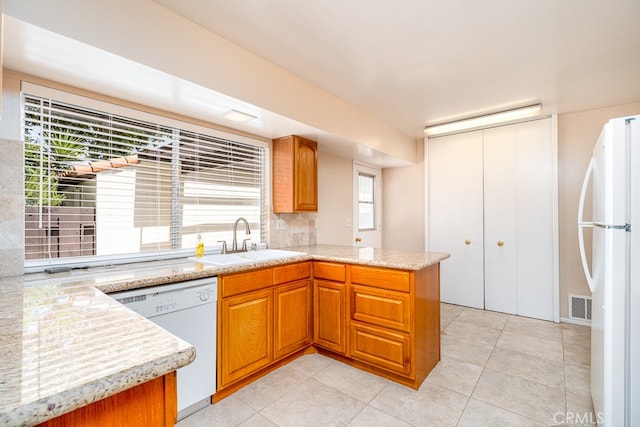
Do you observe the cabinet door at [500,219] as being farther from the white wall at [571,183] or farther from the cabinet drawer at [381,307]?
Result: the cabinet drawer at [381,307]

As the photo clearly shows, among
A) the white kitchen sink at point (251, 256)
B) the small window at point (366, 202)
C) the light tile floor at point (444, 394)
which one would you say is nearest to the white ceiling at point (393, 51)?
the white kitchen sink at point (251, 256)

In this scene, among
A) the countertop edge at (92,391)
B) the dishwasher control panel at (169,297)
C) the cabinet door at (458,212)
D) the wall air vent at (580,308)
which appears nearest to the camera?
the countertop edge at (92,391)

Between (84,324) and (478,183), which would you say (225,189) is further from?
(478,183)

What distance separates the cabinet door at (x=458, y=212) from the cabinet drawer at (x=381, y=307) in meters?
2.25

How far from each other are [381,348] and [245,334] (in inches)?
40.0

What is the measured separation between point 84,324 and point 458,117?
3811mm

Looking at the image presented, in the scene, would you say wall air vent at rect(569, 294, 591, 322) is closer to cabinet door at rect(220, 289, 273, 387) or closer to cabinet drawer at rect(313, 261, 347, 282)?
cabinet drawer at rect(313, 261, 347, 282)

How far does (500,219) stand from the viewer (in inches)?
145

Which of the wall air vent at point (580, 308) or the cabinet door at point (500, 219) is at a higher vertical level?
the cabinet door at point (500, 219)

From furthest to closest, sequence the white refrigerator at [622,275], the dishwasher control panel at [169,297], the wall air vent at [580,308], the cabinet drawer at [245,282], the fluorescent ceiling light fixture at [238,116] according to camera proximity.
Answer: the wall air vent at [580,308] < the fluorescent ceiling light fixture at [238,116] < the cabinet drawer at [245,282] < the dishwasher control panel at [169,297] < the white refrigerator at [622,275]

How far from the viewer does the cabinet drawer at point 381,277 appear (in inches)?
82.1

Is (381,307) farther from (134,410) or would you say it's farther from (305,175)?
(134,410)

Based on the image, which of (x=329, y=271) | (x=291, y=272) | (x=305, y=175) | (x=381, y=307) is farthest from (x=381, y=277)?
(x=305, y=175)

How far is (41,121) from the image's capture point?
1745 millimetres
